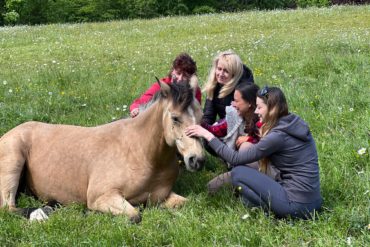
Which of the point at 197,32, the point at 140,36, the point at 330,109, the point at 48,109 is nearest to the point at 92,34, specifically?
the point at 140,36

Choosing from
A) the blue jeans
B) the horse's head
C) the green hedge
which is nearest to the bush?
the green hedge

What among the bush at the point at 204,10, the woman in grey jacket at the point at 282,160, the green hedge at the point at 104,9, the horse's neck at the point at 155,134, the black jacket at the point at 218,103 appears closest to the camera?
the woman in grey jacket at the point at 282,160

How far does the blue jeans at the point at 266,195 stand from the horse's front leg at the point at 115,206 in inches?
45.1

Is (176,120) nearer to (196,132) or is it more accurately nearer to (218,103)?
(196,132)

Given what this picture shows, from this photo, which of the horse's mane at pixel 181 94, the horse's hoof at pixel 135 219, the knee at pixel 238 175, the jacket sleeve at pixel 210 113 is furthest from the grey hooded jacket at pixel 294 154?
the jacket sleeve at pixel 210 113

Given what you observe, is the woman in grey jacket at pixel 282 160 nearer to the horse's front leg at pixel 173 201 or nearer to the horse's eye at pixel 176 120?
the horse's eye at pixel 176 120

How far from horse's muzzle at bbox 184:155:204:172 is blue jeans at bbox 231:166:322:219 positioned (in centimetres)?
59

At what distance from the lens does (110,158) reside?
550 centimetres

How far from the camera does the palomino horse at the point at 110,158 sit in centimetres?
488

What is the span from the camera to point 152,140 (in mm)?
5301

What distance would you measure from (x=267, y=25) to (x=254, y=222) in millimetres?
18572

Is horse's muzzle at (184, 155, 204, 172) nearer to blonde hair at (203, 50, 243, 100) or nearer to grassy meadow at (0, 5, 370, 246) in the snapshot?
grassy meadow at (0, 5, 370, 246)

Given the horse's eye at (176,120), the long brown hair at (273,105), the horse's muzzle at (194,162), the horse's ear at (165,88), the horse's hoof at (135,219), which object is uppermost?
the horse's ear at (165,88)

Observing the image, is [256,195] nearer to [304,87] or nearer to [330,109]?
[330,109]
